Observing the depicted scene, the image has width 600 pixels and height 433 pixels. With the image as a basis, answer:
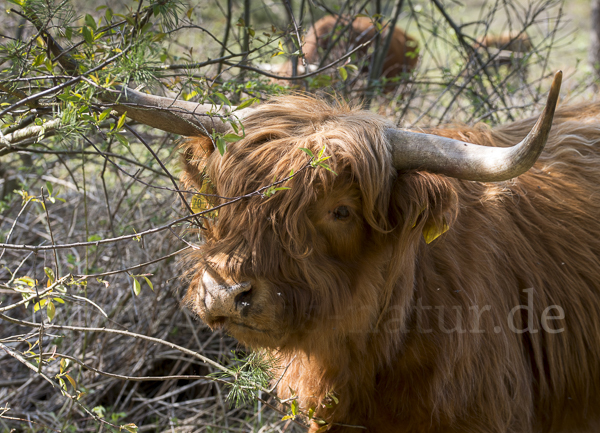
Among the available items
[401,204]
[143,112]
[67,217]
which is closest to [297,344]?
[401,204]

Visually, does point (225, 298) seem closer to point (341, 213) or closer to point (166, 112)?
point (341, 213)

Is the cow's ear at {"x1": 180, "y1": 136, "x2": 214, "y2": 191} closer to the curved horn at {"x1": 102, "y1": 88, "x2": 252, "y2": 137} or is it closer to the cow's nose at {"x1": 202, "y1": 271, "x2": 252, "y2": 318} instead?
the curved horn at {"x1": 102, "y1": 88, "x2": 252, "y2": 137}

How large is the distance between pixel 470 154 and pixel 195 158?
1.33 meters

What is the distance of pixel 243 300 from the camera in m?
2.07

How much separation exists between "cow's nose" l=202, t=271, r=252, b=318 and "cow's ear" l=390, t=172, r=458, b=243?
763 millimetres

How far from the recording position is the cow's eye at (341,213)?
7.80ft

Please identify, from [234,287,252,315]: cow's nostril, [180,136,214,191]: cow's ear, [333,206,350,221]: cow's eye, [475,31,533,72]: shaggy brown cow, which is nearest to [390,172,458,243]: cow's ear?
[333,206,350,221]: cow's eye

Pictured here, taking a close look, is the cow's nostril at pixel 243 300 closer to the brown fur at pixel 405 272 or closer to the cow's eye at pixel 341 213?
the brown fur at pixel 405 272

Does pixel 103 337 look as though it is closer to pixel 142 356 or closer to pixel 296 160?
pixel 142 356

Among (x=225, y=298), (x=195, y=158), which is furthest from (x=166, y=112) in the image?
(x=225, y=298)

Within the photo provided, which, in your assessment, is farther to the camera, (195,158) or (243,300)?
(195,158)

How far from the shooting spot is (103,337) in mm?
3721

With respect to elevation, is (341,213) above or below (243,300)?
above

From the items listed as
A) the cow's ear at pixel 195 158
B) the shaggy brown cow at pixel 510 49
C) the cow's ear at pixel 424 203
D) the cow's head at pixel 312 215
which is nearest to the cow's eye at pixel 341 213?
the cow's head at pixel 312 215
